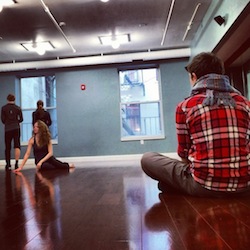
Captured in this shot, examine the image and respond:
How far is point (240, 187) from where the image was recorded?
1.52m

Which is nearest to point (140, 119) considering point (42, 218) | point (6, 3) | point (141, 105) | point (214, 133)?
point (141, 105)

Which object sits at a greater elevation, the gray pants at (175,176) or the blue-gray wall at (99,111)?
the blue-gray wall at (99,111)

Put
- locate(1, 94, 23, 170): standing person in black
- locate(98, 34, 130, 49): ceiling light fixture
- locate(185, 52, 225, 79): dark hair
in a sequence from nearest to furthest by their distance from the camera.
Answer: locate(185, 52, 225, 79): dark hair, locate(1, 94, 23, 170): standing person in black, locate(98, 34, 130, 49): ceiling light fixture

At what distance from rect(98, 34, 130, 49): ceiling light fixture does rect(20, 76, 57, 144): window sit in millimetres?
1989

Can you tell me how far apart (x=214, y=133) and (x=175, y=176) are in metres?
0.42

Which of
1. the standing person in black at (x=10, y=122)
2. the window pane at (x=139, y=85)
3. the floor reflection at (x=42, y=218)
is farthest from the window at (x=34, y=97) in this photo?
the floor reflection at (x=42, y=218)

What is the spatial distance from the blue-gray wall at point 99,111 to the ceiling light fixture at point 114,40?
1078 mm

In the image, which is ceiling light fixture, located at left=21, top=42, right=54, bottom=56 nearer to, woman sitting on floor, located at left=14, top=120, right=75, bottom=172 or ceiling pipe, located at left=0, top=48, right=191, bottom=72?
ceiling pipe, located at left=0, top=48, right=191, bottom=72

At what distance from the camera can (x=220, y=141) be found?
1433 millimetres

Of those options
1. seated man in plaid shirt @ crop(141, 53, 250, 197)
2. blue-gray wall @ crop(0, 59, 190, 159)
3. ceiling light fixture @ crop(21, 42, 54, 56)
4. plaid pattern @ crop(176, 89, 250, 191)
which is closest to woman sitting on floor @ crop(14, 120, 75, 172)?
ceiling light fixture @ crop(21, 42, 54, 56)

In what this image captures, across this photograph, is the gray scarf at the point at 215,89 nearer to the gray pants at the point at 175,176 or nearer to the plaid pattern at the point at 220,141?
the plaid pattern at the point at 220,141

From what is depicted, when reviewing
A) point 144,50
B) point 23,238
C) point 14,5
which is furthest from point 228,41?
point 23,238

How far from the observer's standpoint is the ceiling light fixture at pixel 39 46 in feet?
17.8

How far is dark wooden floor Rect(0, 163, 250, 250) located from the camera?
94cm
